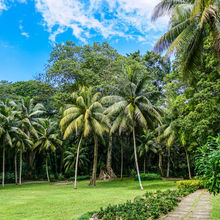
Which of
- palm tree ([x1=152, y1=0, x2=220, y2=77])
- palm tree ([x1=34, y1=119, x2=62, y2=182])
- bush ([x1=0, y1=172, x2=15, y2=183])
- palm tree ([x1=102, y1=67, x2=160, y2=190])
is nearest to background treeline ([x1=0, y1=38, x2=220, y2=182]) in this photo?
palm tree ([x1=34, y1=119, x2=62, y2=182])

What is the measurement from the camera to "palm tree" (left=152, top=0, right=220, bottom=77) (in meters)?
9.28

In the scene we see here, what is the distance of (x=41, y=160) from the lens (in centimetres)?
3459

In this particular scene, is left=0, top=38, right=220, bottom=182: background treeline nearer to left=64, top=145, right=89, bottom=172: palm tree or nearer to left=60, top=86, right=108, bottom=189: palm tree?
left=64, top=145, right=89, bottom=172: palm tree

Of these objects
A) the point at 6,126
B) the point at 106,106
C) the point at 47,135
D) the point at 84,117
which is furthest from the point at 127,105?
the point at 47,135

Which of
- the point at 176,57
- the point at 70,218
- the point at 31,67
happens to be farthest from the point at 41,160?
the point at 70,218

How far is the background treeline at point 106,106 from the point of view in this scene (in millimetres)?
12711

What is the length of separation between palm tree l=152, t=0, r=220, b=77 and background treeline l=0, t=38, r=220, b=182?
1.19 metres

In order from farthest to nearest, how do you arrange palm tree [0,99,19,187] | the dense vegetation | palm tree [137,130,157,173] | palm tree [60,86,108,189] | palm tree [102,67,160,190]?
palm tree [137,130,157,173] < palm tree [0,99,19,187] < palm tree [60,86,108,189] < palm tree [102,67,160,190] < the dense vegetation

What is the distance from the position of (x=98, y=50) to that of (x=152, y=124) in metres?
13.9

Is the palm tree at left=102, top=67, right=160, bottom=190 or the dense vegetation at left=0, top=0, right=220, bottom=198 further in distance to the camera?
the palm tree at left=102, top=67, right=160, bottom=190

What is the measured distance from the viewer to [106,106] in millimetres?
24391

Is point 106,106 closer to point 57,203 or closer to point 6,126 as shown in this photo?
point 6,126

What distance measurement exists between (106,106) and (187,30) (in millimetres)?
15154

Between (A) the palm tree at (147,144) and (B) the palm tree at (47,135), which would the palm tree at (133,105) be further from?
(B) the palm tree at (47,135)
